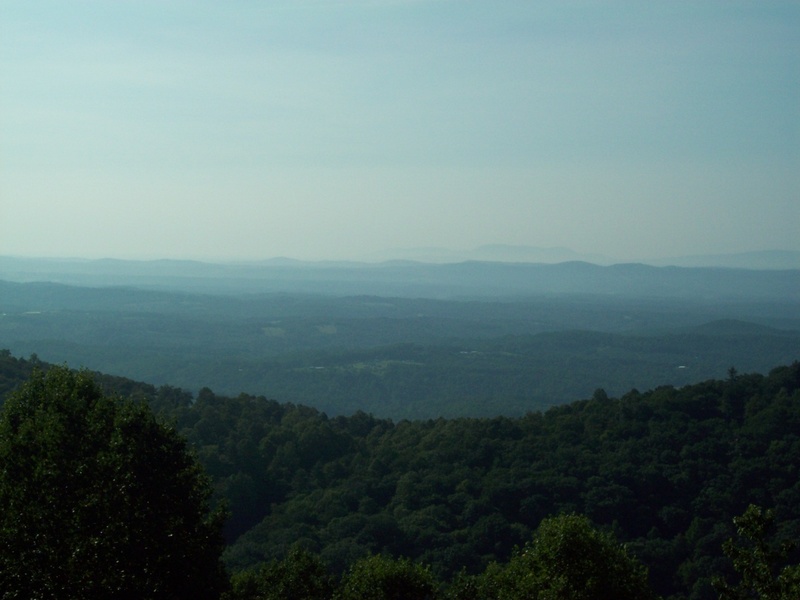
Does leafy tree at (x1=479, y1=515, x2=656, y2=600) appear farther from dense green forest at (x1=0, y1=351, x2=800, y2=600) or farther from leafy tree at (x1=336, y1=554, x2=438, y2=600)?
dense green forest at (x1=0, y1=351, x2=800, y2=600)

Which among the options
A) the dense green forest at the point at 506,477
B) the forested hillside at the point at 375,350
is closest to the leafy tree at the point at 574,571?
the dense green forest at the point at 506,477

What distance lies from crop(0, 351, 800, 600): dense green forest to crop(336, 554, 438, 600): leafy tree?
9.56 meters

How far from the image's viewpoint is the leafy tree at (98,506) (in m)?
11.1

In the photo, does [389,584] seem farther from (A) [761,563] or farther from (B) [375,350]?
(B) [375,350]

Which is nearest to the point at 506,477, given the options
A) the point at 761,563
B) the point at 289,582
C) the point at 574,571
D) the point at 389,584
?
the point at 289,582

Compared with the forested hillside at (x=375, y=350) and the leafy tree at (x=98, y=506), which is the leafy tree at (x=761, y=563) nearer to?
the leafy tree at (x=98, y=506)

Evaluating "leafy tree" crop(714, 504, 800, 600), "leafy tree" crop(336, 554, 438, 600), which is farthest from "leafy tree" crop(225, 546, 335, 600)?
"leafy tree" crop(714, 504, 800, 600)

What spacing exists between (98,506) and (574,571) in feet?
22.9

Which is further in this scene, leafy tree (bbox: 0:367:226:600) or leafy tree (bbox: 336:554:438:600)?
leafy tree (bbox: 336:554:438:600)

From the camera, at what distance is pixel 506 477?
3319 cm

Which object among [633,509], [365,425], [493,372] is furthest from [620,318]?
[633,509]

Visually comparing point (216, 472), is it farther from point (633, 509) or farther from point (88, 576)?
point (88, 576)

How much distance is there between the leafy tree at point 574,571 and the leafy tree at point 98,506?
4.81m

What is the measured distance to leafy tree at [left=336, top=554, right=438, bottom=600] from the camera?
46.9 feet
